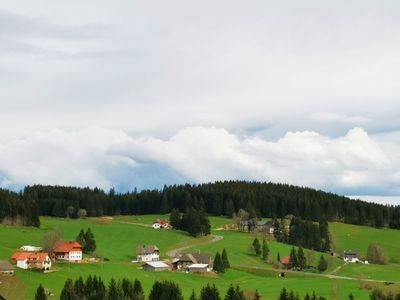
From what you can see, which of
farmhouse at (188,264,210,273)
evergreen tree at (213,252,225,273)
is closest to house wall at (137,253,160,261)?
farmhouse at (188,264,210,273)

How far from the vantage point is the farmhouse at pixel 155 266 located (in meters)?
151

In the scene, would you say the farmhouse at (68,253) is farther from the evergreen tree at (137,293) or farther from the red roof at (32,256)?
the evergreen tree at (137,293)

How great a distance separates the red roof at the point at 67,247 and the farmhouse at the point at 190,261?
2598 cm

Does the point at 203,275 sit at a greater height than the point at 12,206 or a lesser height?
lesser

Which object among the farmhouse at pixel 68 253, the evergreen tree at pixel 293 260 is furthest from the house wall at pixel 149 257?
the evergreen tree at pixel 293 260

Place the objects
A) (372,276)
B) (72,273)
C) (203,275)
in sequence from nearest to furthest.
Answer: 1. (72,273)
2. (203,275)
3. (372,276)

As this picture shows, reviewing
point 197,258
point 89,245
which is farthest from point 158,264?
point 89,245

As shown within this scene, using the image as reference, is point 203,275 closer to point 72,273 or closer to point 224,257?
point 224,257

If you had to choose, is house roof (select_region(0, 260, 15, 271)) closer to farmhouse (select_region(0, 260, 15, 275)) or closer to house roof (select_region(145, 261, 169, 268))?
farmhouse (select_region(0, 260, 15, 275))

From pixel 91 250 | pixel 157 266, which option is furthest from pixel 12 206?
pixel 157 266

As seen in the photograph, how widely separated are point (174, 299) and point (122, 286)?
954cm

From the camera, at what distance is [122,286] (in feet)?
339

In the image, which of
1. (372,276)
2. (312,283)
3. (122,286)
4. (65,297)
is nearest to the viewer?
(65,297)

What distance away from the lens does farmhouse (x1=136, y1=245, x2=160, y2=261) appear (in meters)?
170
